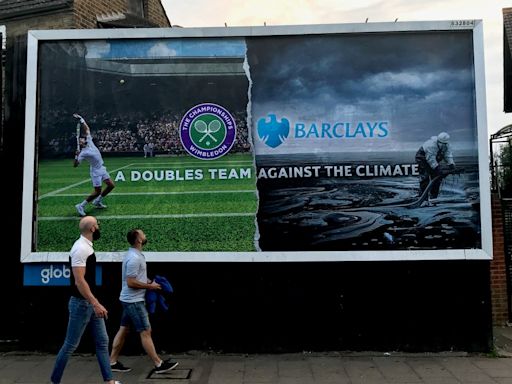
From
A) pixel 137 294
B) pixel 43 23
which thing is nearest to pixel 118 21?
pixel 43 23

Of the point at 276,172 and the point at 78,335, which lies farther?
the point at 276,172

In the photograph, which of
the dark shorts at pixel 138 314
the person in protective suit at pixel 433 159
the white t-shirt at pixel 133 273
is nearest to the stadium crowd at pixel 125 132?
the white t-shirt at pixel 133 273

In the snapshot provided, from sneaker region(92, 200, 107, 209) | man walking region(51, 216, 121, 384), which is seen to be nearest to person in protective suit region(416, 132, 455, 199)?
man walking region(51, 216, 121, 384)

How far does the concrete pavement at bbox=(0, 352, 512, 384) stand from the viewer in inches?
217

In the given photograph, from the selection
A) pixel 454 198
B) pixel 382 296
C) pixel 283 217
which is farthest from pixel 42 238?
pixel 454 198

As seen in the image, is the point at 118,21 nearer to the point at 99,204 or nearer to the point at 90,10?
the point at 90,10

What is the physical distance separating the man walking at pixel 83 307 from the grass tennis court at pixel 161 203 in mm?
1611

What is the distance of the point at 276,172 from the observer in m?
6.54

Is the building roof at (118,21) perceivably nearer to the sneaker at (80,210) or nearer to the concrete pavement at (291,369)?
the sneaker at (80,210)

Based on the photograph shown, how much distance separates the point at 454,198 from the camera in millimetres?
6480

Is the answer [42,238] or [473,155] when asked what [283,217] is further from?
[42,238]

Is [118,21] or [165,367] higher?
[118,21]

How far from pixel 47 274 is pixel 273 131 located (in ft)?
12.4

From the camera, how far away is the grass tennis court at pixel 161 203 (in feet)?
21.4
